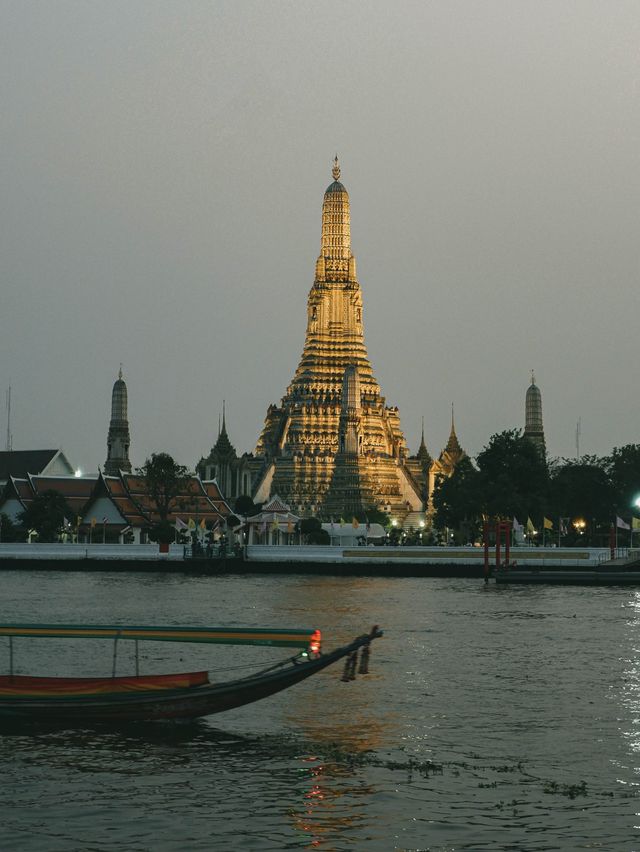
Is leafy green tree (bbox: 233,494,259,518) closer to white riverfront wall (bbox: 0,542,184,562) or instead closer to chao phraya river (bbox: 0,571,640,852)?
white riverfront wall (bbox: 0,542,184,562)

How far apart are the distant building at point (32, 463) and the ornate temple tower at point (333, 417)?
73.1 feet

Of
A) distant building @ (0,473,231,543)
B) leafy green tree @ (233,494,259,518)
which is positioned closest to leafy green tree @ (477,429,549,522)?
distant building @ (0,473,231,543)

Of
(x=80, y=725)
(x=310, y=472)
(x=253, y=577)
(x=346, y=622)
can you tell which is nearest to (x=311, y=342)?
(x=310, y=472)

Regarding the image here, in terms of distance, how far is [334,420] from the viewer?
607 ft

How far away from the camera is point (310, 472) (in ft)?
598

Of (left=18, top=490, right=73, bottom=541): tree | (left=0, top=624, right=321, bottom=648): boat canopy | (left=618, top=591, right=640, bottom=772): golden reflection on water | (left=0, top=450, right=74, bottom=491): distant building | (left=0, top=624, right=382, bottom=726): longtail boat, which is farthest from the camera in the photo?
(left=0, top=450, right=74, bottom=491): distant building

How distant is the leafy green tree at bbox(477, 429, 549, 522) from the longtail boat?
8894 centimetres

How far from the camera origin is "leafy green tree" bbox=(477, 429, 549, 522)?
122125 mm

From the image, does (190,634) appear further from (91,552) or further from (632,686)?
(91,552)

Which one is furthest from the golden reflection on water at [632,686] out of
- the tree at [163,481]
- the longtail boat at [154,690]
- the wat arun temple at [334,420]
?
the wat arun temple at [334,420]

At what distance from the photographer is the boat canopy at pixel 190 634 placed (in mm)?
33562

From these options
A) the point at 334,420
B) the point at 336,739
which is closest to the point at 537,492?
the point at 334,420

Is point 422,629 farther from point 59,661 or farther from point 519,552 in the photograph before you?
point 519,552

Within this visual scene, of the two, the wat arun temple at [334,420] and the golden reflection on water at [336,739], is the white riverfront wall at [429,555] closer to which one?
the golden reflection on water at [336,739]
